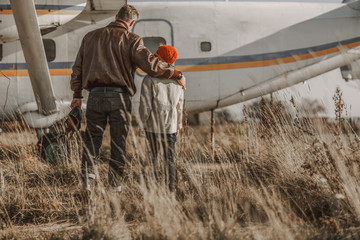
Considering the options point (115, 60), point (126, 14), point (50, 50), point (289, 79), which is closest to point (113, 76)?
point (115, 60)

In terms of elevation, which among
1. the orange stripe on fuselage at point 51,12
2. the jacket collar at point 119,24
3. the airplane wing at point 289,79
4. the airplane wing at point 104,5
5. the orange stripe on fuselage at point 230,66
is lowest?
the airplane wing at point 289,79

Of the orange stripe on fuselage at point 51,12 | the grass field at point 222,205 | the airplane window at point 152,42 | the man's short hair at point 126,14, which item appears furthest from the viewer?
the airplane window at point 152,42

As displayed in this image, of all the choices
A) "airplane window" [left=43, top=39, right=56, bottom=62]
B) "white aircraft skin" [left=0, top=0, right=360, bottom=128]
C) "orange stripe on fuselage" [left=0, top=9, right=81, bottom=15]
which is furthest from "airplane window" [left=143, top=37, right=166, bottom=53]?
"airplane window" [left=43, top=39, right=56, bottom=62]

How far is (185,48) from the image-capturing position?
650 cm

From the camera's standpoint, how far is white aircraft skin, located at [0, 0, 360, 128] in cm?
615

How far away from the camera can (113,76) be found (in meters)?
3.36

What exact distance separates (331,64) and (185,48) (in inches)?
118

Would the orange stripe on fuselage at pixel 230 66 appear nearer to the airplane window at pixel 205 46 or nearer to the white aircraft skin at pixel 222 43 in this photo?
the white aircraft skin at pixel 222 43

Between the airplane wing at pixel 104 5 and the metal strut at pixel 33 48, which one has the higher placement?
the airplane wing at pixel 104 5

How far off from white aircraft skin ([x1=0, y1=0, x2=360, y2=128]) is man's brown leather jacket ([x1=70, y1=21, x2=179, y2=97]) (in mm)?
2830

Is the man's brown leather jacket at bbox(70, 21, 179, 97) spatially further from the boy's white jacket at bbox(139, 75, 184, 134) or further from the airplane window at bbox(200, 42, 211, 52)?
the airplane window at bbox(200, 42, 211, 52)

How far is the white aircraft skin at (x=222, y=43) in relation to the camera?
6.15m

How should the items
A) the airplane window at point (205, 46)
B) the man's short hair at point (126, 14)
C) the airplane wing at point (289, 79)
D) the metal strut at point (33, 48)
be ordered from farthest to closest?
the airplane wing at point (289, 79)
the airplane window at point (205, 46)
the metal strut at point (33, 48)
the man's short hair at point (126, 14)

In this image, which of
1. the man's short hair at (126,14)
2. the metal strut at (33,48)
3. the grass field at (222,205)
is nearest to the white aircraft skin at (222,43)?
the metal strut at (33,48)
